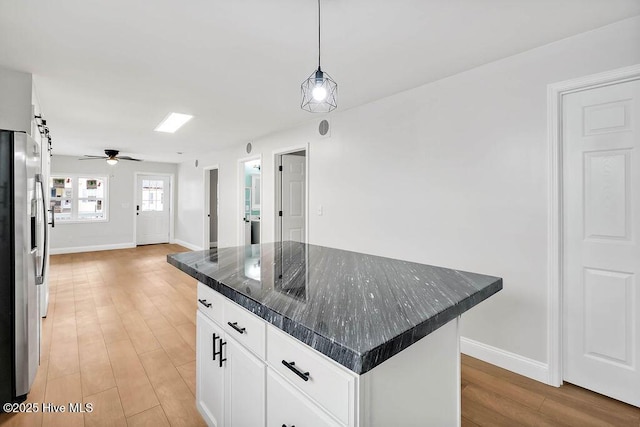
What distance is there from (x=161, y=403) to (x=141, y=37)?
2410mm

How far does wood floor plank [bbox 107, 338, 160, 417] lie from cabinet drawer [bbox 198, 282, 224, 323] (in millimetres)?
864

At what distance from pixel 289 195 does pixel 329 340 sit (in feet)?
13.5

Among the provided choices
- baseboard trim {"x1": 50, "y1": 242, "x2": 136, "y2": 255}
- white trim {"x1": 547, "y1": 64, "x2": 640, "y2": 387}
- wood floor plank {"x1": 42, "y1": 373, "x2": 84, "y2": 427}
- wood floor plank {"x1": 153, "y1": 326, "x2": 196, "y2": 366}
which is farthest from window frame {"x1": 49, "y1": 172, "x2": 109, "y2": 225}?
white trim {"x1": 547, "y1": 64, "x2": 640, "y2": 387}

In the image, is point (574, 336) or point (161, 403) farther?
point (574, 336)

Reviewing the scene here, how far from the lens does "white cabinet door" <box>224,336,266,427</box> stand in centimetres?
119

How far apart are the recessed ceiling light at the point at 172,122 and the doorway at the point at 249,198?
1295 mm

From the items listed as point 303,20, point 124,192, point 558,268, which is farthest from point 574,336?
point 124,192

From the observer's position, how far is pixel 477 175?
2459 millimetres

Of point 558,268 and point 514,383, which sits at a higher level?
point 558,268

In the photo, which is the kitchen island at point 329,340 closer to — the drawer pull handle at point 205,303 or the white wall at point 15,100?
the drawer pull handle at point 205,303

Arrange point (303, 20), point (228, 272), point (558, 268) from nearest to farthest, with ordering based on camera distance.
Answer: point (228, 272) < point (303, 20) < point (558, 268)

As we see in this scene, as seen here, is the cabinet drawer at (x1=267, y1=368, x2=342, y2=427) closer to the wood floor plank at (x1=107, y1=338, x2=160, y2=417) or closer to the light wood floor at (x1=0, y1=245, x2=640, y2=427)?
the light wood floor at (x1=0, y1=245, x2=640, y2=427)

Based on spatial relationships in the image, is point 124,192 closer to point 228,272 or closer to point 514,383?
point 228,272

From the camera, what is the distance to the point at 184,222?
8336mm
